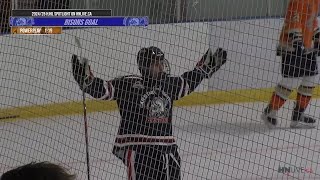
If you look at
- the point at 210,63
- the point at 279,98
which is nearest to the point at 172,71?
the point at 279,98

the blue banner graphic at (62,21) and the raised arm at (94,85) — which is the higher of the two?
the blue banner graphic at (62,21)

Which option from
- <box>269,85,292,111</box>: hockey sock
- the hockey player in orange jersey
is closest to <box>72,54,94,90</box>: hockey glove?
the hockey player in orange jersey

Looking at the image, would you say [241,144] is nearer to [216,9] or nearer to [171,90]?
[216,9]

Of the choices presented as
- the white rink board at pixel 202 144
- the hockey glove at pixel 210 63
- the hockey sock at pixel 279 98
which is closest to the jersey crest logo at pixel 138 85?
the hockey glove at pixel 210 63

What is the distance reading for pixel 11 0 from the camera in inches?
186

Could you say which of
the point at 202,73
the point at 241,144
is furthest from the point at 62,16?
the point at 241,144

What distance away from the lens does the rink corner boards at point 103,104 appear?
16.2ft

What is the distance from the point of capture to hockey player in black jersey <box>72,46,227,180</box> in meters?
2.56

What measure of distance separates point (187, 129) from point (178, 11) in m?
0.93

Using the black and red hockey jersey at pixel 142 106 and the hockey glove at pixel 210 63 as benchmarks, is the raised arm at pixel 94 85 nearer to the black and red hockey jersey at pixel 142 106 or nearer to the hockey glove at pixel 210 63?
the black and red hockey jersey at pixel 142 106

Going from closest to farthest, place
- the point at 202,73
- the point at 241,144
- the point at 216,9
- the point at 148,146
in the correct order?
1. the point at 148,146
2. the point at 202,73
3. the point at 241,144
4. the point at 216,9

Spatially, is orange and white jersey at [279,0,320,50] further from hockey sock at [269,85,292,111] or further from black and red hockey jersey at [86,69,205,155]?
black and red hockey jersey at [86,69,205,155]

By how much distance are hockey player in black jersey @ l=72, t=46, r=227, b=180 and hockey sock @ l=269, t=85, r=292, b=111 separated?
1.91 metres

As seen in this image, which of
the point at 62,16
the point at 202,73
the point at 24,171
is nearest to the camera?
the point at 24,171
